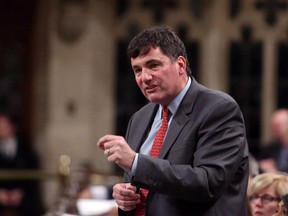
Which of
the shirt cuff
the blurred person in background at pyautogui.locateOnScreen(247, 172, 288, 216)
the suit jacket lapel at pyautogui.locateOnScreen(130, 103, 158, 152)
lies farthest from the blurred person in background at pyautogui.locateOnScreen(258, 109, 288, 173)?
the shirt cuff

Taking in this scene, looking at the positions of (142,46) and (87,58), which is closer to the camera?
(142,46)

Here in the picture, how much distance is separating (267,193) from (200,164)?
4.42 ft

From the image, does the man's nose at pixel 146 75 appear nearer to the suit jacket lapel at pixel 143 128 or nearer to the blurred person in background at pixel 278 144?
the suit jacket lapel at pixel 143 128

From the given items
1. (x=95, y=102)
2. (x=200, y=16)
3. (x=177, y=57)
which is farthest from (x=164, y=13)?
(x=177, y=57)

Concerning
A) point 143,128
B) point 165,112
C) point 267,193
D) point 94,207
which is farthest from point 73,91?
point 165,112

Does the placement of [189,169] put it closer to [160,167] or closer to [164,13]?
[160,167]

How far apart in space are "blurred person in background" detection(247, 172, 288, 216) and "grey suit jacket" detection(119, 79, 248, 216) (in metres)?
1.11

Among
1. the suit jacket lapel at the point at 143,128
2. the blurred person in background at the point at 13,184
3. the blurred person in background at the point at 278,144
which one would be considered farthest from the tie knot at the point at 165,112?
the blurred person in background at the point at 13,184

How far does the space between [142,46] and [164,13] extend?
28.8 feet

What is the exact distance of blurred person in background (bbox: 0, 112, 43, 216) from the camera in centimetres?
1170

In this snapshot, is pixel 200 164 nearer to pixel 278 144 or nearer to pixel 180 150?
pixel 180 150

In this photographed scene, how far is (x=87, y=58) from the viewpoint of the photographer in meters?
13.0

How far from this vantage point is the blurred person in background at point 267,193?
5.65 m

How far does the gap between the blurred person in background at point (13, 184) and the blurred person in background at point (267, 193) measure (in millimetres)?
6093
